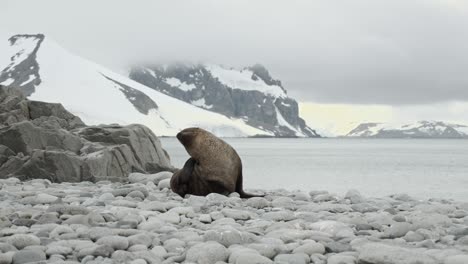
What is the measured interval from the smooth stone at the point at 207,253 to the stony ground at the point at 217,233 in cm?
1

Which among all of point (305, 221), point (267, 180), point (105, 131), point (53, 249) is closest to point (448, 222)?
point (305, 221)

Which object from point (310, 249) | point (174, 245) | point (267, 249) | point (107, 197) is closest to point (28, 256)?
point (174, 245)

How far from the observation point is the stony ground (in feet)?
20.9

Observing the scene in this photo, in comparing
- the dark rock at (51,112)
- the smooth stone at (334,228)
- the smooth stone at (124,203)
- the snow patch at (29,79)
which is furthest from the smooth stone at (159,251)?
the snow patch at (29,79)

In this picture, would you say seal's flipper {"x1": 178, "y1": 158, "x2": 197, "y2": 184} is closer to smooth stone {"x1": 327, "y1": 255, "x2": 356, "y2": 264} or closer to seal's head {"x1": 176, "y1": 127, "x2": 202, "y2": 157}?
seal's head {"x1": 176, "y1": 127, "x2": 202, "y2": 157}

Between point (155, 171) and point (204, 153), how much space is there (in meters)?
6.12

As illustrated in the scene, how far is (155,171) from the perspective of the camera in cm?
1884

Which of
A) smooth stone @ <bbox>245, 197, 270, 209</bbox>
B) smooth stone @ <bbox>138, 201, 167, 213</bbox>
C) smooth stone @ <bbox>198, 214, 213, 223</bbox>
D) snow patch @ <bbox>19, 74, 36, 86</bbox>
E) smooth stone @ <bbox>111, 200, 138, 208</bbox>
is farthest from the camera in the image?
snow patch @ <bbox>19, 74, 36, 86</bbox>

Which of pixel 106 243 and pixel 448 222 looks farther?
pixel 448 222

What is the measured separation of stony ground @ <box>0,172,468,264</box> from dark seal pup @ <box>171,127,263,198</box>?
4.80 ft

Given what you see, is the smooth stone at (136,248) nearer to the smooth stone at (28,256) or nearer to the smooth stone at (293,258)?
the smooth stone at (28,256)

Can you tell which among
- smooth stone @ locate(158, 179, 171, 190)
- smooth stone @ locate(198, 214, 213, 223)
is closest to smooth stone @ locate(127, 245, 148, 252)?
smooth stone @ locate(198, 214, 213, 223)

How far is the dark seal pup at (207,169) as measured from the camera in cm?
1291

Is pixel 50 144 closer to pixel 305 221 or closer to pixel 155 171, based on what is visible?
pixel 155 171
